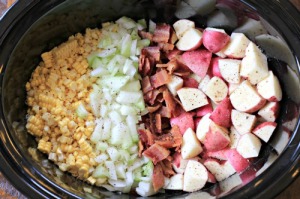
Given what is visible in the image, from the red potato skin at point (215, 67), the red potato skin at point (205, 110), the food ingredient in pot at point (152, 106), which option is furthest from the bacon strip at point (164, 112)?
the red potato skin at point (215, 67)

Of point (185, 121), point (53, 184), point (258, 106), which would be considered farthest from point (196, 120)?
point (53, 184)

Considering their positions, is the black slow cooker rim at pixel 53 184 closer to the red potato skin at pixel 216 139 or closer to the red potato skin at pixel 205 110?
the red potato skin at pixel 216 139

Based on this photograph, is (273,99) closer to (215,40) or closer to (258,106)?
(258,106)

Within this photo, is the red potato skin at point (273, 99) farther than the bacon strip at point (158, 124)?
No

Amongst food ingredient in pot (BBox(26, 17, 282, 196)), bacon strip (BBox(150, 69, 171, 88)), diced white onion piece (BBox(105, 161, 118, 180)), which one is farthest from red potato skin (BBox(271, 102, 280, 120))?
diced white onion piece (BBox(105, 161, 118, 180))

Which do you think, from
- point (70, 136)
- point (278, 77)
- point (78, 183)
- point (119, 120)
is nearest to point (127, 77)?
point (119, 120)
